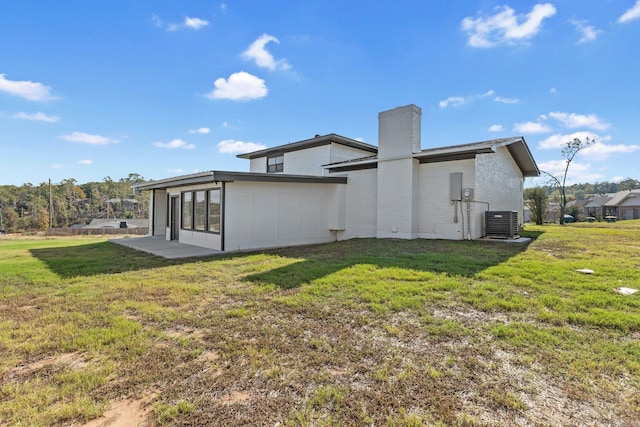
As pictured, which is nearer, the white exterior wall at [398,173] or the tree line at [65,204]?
the white exterior wall at [398,173]

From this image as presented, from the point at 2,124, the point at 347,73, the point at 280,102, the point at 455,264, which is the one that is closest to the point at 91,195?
the point at 2,124

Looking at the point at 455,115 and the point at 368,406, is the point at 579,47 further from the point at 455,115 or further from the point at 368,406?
the point at 368,406

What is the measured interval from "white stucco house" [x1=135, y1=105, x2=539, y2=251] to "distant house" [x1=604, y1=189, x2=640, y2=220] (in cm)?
4164

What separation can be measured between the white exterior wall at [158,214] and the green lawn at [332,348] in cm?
1005

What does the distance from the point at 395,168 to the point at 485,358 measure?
9.49 meters

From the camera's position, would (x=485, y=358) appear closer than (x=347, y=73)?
Yes

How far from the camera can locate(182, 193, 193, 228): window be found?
1196cm

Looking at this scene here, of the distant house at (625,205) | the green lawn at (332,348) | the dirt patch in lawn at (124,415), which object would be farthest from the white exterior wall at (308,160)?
the distant house at (625,205)

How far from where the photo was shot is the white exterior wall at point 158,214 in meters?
15.6

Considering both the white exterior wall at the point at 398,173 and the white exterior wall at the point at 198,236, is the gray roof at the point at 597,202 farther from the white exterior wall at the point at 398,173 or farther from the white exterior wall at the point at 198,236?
the white exterior wall at the point at 198,236

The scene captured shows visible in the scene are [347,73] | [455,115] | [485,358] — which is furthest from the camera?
[455,115]

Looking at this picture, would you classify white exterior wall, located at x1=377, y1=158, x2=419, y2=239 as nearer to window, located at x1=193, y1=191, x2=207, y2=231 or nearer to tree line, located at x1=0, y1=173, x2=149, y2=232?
window, located at x1=193, y1=191, x2=207, y2=231

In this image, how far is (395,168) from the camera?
11.7m

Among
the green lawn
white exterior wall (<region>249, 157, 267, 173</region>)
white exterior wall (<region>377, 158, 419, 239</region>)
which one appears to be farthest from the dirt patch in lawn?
white exterior wall (<region>249, 157, 267, 173</region>)
